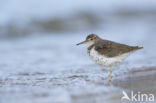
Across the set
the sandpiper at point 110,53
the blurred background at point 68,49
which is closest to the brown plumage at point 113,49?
the sandpiper at point 110,53

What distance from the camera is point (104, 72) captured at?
8031mm

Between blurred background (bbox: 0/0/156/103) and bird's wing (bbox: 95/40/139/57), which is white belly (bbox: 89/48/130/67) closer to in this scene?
bird's wing (bbox: 95/40/139/57)

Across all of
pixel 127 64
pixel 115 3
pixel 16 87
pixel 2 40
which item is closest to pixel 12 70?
pixel 16 87

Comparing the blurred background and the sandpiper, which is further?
the sandpiper

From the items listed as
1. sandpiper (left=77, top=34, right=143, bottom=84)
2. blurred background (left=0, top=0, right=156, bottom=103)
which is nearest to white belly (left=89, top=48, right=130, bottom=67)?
sandpiper (left=77, top=34, right=143, bottom=84)

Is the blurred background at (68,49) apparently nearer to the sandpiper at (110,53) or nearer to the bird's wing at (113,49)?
the sandpiper at (110,53)

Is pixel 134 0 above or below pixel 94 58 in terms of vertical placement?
above

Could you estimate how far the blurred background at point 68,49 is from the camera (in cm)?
653

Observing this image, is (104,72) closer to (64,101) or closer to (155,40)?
(64,101)

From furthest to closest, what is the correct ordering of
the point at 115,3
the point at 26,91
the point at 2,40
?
1. the point at 115,3
2. the point at 2,40
3. the point at 26,91

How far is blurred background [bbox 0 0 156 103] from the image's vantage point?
653 centimetres

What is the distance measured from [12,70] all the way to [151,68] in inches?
111

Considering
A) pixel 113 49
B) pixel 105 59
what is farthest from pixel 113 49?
pixel 105 59

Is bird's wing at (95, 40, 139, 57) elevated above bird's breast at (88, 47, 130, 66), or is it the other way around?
bird's wing at (95, 40, 139, 57)
